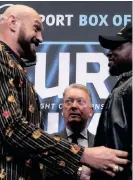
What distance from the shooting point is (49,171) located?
1494 mm

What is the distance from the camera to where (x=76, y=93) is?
227cm

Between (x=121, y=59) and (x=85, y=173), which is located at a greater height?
(x=121, y=59)

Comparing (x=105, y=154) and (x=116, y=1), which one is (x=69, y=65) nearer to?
(x=116, y=1)

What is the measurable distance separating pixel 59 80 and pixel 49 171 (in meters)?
1.11

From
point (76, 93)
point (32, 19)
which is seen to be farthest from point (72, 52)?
point (32, 19)

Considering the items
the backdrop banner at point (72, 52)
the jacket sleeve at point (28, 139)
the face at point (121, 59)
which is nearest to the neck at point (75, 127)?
the backdrop banner at point (72, 52)

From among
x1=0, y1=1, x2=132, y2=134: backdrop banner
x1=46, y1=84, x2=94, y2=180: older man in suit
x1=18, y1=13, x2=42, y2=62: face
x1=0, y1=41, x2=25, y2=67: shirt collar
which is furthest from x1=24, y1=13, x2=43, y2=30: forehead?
x1=0, y1=1, x2=132, y2=134: backdrop banner

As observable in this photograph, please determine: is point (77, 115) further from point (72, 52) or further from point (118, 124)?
point (118, 124)

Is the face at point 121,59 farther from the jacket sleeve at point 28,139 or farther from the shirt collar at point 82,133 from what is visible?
the shirt collar at point 82,133

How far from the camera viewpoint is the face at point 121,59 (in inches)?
59.2

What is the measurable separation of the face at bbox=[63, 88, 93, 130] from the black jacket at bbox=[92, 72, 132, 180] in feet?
2.35

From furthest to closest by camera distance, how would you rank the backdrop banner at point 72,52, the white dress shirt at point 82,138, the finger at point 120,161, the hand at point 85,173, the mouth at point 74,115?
the backdrop banner at point 72,52 → the mouth at point 74,115 → the white dress shirt at point 82,138 → the hand at point 85,173 → the finger at point 120,161

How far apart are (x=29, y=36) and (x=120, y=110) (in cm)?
36

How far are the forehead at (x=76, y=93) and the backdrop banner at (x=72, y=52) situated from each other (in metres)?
0.25
